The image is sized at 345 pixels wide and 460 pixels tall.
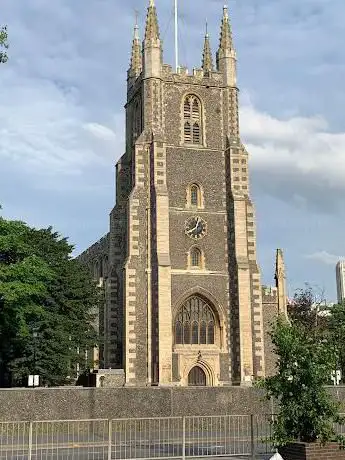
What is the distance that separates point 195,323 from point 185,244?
502 cm

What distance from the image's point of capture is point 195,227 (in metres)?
45.2

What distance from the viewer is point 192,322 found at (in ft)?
145

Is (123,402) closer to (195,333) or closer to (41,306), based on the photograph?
(41,306)

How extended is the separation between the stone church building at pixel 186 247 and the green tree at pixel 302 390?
2403 cm

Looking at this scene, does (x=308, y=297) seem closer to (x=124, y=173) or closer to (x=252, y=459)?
(x=124, y=173)

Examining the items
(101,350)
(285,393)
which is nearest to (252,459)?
(285,393)

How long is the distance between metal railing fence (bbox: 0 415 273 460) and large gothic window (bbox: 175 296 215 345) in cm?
2197

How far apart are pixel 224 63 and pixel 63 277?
18985 millimetres

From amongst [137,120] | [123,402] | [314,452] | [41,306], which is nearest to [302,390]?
[314,452]

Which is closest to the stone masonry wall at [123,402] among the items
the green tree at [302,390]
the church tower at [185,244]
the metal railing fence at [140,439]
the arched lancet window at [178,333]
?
the metal railing fence at [140,439]

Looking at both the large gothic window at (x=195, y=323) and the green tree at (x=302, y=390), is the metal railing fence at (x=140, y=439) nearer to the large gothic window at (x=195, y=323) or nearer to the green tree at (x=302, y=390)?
the green tree at (x=302, y=390)

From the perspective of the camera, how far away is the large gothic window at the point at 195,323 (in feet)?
144

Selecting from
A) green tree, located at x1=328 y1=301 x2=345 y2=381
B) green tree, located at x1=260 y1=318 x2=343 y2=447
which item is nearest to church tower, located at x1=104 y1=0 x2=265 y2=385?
green tree, located at x1=328 y1=301 x2=345 y2=381

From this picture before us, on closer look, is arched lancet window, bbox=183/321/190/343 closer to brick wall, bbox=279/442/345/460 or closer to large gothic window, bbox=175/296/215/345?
large gothic window, bbox=175/296/215/345
